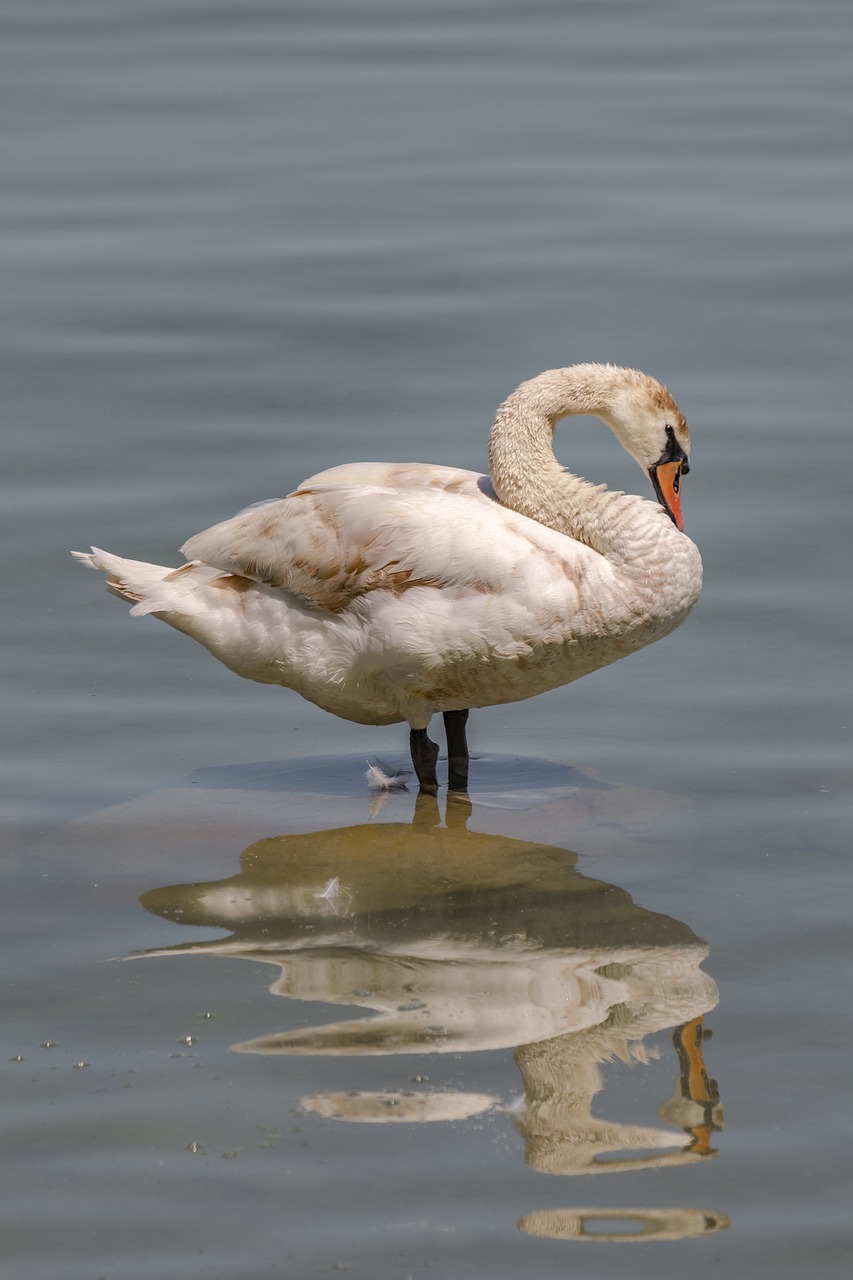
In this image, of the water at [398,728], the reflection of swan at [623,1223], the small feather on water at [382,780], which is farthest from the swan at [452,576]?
the reflection of swan at [623,1223]

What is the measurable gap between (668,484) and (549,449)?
421 millimetres

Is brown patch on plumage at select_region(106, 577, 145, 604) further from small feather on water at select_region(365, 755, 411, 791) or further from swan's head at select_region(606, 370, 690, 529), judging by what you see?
swan's head at select_region(606, 370, 690, 529)

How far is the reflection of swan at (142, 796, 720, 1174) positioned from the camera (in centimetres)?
444

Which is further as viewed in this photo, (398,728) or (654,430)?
(398,728)

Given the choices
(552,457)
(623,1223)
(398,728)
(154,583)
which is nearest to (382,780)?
(398,728)

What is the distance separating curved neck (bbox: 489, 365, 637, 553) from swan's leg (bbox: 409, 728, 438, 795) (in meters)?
0.82

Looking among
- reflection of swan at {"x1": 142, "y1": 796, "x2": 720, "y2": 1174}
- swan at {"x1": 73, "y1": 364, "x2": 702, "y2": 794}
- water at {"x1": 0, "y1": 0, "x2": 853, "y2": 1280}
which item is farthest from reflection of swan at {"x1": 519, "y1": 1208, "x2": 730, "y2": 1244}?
swan at {"x1": 73, "y1": 364, "x2": 702, "y2": 794}

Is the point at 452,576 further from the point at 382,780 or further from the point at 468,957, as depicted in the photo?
the point at 468,957

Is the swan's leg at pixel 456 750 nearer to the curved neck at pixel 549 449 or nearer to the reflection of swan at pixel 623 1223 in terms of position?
the curved neck at pixel 549 449

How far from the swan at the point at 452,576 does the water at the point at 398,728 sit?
44cm

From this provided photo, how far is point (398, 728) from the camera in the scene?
292 inches

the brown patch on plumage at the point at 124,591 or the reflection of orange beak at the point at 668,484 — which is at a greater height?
the reflection of orange beak at the point at 668,484

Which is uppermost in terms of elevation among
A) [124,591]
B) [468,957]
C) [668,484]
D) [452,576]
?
[668,484]

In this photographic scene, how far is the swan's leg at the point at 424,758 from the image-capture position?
21.6ft
